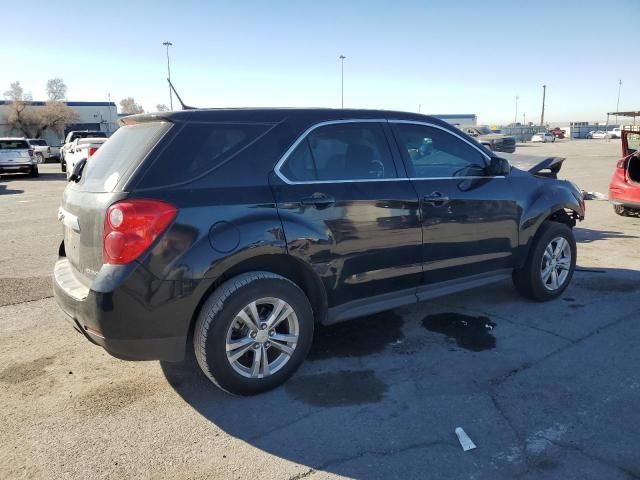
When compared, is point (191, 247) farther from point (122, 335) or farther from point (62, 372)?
point (62, 372)

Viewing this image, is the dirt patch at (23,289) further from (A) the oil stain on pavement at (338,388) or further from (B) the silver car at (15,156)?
(B) the silver car at (15,156)

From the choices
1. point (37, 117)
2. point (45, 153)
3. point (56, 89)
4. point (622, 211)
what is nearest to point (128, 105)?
point (56, 89)

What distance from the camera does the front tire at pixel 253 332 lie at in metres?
3.10

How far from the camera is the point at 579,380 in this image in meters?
3.47

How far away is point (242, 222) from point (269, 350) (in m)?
0.95

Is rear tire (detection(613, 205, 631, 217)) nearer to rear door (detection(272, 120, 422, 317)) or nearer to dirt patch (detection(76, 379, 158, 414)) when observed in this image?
rear door (detection(272, 120, 422, 317))

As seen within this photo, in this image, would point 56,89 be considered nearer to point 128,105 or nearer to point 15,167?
point 128,105

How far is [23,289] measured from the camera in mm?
5617

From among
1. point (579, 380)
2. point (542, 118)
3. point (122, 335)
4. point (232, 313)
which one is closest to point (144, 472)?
point (122, 335)

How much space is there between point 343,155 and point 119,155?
1.55 metres

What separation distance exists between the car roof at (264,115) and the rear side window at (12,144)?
21.5m

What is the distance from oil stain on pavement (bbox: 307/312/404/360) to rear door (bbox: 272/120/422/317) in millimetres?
460

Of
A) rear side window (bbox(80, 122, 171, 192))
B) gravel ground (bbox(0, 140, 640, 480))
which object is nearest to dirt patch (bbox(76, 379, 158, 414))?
gravel ground (bbox(0, 140, 640, 480))

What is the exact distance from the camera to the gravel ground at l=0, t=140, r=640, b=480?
2658mm
